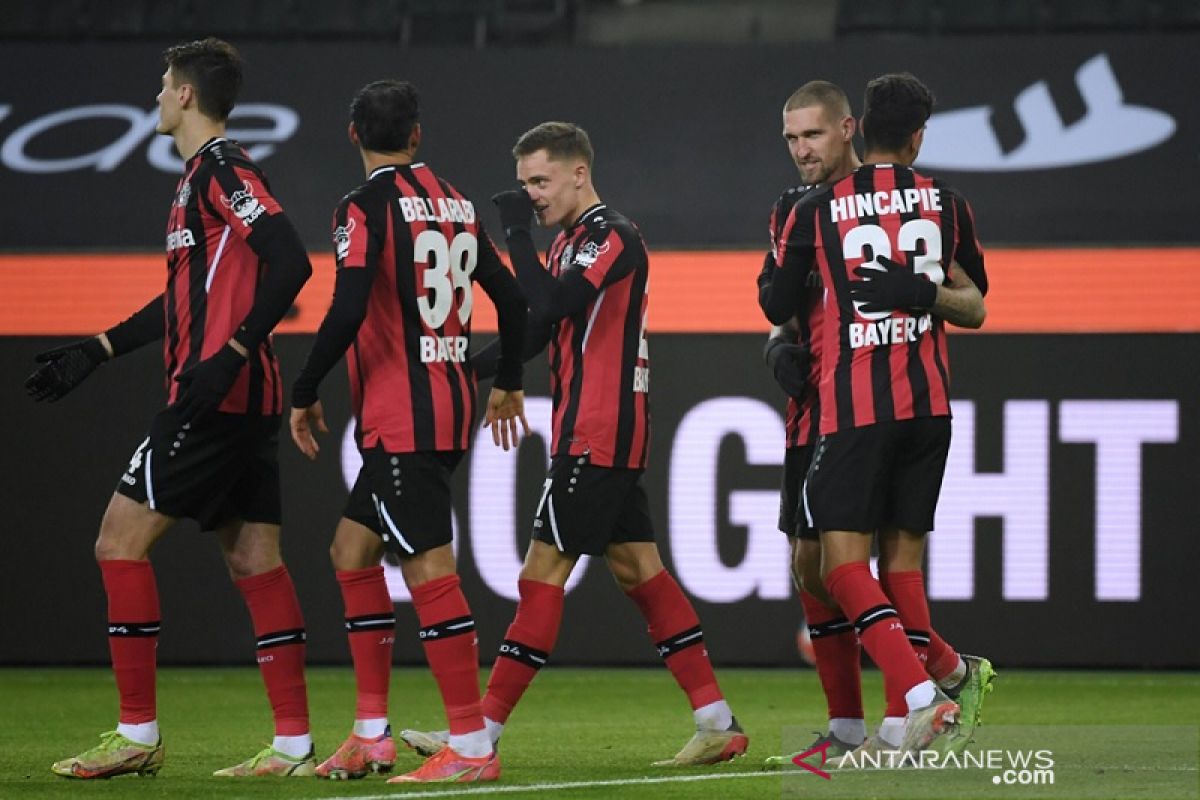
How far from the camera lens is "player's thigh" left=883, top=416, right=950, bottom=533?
5480 millimetres

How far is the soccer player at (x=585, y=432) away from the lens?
5.76 meters

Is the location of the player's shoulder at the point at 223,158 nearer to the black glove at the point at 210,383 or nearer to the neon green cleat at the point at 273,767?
the black glove at the point at 210,383

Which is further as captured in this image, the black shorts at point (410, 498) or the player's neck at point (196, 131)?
the player's neck at point (196, 131)

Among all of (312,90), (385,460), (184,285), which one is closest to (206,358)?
(184,285)

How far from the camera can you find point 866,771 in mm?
5348

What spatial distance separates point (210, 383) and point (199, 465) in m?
0.26

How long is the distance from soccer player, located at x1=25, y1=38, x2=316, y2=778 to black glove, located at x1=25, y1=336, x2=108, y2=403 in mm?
337

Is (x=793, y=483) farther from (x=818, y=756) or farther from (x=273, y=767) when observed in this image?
(x=273, y=767)

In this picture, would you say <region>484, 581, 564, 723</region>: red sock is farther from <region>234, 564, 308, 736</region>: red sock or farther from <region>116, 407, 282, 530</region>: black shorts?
<region>116, 407, 282, 530</region>: black shorts

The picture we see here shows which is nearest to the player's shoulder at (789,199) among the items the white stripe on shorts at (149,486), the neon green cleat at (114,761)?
the white stripe on shorts at (149,486)

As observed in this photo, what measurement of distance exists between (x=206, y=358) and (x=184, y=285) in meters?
0.25

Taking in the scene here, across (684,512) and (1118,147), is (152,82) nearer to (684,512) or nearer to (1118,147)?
(684,512)

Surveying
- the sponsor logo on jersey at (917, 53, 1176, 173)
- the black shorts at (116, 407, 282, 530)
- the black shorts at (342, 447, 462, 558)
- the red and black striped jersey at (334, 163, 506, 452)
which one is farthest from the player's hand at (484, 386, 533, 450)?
the sponsor logo on jersey at (917, 53, 1176, 173)

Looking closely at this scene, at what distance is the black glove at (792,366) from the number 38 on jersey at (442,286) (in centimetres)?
98
